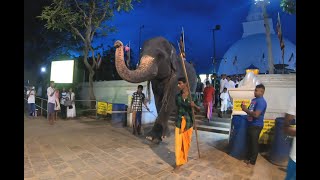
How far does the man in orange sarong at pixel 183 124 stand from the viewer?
4.94m

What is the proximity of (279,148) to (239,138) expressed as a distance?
888 mm

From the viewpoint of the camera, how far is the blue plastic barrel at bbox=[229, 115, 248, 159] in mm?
5777

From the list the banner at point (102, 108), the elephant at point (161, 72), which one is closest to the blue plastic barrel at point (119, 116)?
the banner at point (102, 108)

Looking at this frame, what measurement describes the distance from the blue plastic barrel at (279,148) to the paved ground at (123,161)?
0.62 feet

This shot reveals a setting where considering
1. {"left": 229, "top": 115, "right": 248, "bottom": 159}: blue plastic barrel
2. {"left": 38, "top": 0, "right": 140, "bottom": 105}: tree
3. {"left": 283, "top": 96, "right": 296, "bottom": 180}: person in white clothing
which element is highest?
{"left": 38, "top": 0, "right": 140, "bottom": 105}: tree

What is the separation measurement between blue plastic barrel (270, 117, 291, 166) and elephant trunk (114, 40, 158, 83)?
3.30 m

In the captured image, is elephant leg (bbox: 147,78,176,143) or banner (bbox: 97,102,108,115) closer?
elephant leg (bbox: 147,78,176,143)

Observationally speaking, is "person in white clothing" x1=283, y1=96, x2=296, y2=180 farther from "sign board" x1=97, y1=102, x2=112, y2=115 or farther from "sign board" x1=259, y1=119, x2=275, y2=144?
"sign board" x1=97, y1=102, x2=112, y2=115

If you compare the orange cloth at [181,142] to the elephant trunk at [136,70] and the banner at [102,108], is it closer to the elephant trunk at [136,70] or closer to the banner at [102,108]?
the elephant trunk at [136,70]

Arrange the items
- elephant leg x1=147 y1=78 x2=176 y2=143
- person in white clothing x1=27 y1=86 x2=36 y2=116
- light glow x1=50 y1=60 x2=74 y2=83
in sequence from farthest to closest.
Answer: light glow x1=50 y1=60 x2=74 y2=83
person in white clothing x1=27 y1=86 x2=36 y2=116
elephant leg x1=147 y1=78 x2=176 y2=143

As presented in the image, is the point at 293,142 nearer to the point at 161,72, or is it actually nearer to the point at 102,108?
the point at 161,72

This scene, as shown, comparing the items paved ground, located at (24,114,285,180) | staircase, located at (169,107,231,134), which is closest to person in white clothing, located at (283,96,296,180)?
paved ground, located at (24,114,285,180)
